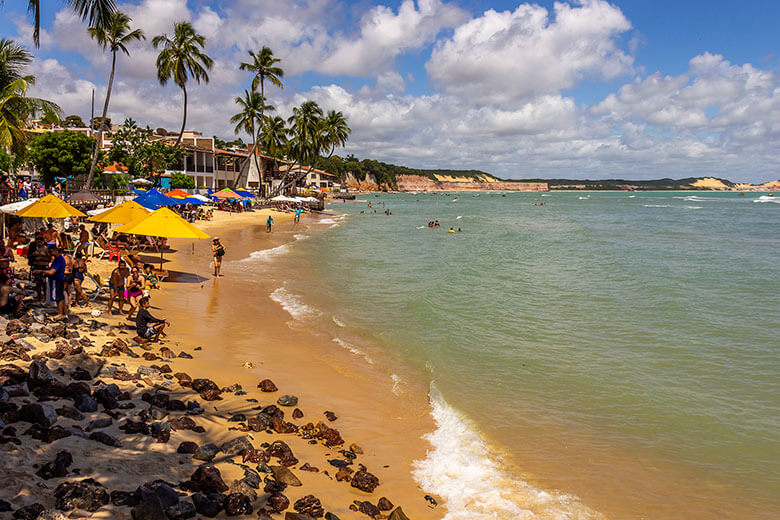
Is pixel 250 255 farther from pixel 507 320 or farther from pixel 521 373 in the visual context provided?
pixel 521 373

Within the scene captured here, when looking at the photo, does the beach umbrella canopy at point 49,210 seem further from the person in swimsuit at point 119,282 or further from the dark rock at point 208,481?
the dark rock at point 208,481

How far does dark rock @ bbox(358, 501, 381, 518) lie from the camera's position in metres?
5.11

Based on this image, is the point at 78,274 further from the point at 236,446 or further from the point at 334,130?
the point at 334,130

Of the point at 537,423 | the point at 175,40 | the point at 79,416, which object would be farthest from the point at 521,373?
the point at 175,40

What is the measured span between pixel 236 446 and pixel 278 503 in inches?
47.2

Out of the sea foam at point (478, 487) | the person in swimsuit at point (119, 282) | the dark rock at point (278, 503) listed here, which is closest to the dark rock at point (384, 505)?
the sea foam at point (478, 487)

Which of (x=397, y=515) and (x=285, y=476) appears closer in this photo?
(x=397, y=515)

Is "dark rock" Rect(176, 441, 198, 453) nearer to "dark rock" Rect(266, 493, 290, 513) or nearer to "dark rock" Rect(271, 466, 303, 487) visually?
"dark rock" Rect(271, 466, 303, 487)

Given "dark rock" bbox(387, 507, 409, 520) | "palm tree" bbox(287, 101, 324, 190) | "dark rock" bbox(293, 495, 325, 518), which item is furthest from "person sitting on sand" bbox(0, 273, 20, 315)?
"palm tree" bbox(287, 101, 324, 190)

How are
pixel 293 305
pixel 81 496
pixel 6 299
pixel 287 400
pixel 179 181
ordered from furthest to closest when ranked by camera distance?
pixel 179 181, pixel 293 305, pixel 6 299, pixel 287 400, pixel 81 496

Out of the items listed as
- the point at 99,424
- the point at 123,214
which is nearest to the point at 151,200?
the point at 123,214

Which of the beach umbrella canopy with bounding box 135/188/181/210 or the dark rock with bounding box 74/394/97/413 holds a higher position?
the beach umbrella canopy with bounding box 135/188/181/210

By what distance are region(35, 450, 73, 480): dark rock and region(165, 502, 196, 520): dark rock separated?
110cm

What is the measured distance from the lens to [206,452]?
5.44 meters
